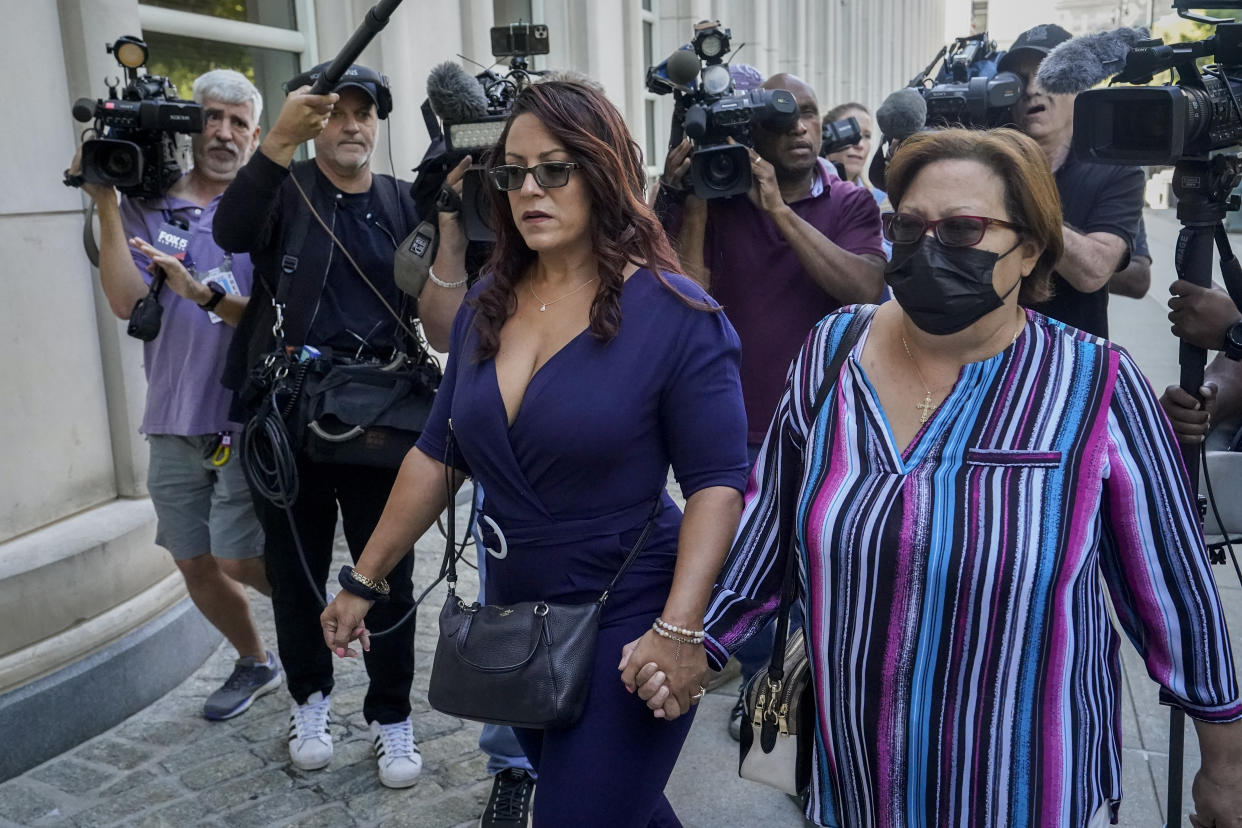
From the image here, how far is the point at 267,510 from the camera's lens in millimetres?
3686

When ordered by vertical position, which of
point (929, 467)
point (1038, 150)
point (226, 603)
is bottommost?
point (226, 603)

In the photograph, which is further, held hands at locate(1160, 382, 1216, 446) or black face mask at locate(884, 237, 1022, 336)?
held hands at locate(1160, 382, 1216, 446)

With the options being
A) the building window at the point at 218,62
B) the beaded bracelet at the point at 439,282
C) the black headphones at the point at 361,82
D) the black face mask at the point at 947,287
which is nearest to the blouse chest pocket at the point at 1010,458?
the black face mask at the point at 947,287

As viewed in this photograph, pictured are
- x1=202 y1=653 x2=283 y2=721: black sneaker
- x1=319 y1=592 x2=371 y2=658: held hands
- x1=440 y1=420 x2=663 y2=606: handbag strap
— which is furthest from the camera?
x1=202 y1=653 x2=283 y2=721: black sneaker

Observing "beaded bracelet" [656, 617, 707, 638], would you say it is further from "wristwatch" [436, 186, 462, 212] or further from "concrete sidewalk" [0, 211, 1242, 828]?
"wristwatch" [436, 186, 462, 212]

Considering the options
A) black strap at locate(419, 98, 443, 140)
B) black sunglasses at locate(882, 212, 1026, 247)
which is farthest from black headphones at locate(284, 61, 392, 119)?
black sunglasses at locate(882, 212, 1026, 247)

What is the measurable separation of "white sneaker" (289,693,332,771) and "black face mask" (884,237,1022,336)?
2.62 m

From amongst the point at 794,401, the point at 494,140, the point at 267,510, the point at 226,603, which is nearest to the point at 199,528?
the point at 226,603

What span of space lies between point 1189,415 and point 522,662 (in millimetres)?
1606

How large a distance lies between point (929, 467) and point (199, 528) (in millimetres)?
2966

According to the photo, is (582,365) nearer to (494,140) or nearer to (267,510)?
(494,140)

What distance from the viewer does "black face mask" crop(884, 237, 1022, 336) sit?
79.7 inches

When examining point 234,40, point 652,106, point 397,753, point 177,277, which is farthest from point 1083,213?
point 652,106

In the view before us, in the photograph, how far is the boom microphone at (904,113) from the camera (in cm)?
406
